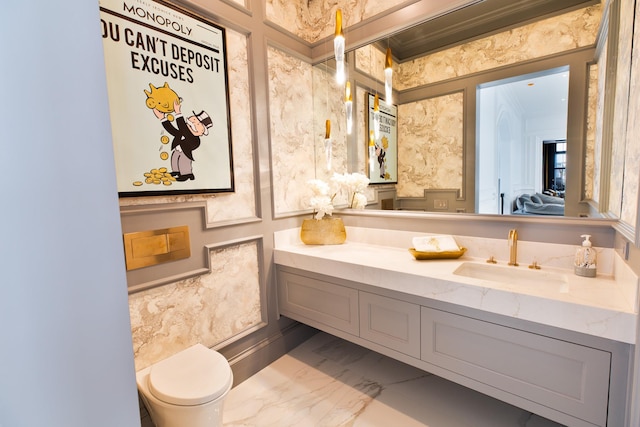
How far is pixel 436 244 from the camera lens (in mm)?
1837

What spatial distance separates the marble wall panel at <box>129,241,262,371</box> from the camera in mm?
1536

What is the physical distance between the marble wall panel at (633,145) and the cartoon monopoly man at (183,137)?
1988mm

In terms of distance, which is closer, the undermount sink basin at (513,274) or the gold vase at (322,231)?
the undermount sink basin at (513,274)

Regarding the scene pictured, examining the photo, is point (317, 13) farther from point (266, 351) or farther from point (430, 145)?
point (266, 351)

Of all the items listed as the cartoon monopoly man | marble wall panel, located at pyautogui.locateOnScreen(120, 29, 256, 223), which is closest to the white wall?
the cartoon monopoly man

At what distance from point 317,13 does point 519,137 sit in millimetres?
1886

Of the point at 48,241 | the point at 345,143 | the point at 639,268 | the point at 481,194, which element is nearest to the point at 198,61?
the point at 345,143

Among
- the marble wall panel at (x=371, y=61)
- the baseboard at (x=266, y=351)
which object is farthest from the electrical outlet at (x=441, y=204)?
the baseboard at (x=266, y=351)

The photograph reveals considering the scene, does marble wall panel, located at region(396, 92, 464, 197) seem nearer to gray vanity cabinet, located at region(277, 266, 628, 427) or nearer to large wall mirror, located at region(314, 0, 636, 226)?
large wall mirror, located at region(314, 0, 636, 226)

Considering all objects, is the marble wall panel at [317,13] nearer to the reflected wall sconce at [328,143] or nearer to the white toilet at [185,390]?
the reflected wall sconce at [328,143]

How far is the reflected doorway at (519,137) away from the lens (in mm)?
1505

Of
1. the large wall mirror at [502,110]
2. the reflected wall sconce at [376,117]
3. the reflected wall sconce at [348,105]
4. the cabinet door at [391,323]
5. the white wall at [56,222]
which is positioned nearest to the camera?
the white wall at [56,222]

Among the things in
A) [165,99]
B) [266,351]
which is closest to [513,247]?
[266,351]

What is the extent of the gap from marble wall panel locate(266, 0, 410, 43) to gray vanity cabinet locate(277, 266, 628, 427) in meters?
1.97
